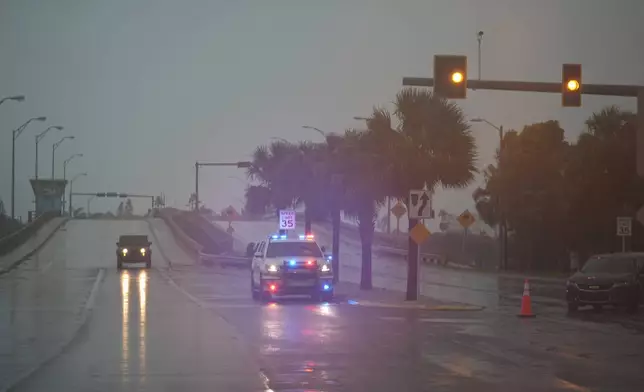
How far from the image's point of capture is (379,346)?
60.1 ft

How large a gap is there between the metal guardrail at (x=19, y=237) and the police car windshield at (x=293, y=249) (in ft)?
132

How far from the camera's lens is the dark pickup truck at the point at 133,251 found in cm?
6166

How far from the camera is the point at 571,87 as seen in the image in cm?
2277

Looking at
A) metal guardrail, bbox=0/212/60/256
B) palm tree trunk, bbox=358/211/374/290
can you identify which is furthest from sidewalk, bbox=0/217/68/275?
palm tree trunk, bbox=358/211/374/290

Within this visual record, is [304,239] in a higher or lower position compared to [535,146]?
lower

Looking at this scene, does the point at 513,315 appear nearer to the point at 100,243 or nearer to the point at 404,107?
the point at 404,107

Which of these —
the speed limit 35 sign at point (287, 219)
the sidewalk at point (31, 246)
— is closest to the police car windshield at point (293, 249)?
the speed limit 35 sign at point (287, 219)

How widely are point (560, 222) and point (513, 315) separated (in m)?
29.8

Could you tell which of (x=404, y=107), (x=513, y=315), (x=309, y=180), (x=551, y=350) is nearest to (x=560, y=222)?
(x=309, y=180)

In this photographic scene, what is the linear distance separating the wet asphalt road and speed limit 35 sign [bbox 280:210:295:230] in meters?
12.2

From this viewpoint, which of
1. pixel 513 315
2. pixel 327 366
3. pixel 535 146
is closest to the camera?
pixel 327 366

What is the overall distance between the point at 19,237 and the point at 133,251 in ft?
65.4

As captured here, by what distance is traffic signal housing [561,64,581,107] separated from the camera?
2275cm

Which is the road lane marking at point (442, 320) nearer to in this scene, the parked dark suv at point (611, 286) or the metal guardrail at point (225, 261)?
the parked dark suv at point (611, 286)
